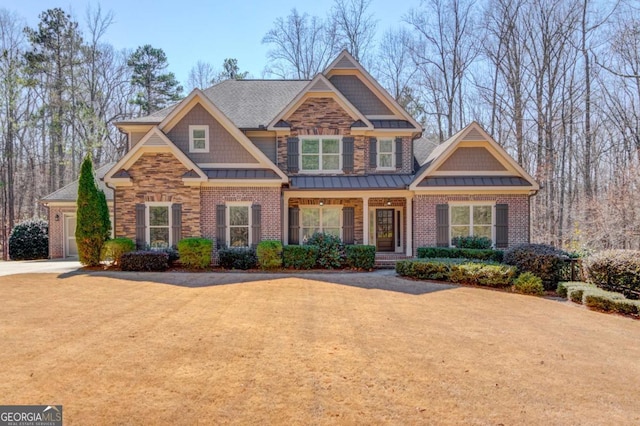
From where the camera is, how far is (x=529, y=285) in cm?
1088

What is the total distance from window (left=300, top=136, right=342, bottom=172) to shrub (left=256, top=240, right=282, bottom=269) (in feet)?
15.5

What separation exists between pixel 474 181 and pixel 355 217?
5.34 meters

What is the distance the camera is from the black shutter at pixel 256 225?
14.6 m

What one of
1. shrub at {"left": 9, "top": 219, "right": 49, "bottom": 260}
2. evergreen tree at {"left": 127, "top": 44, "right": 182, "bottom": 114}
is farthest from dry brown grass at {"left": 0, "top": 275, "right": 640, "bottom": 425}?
evergreen tree at {"left": 127, "top": 44, "right": 182, "bottom": 114}

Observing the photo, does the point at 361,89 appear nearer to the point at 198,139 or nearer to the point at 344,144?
the point at 344,144

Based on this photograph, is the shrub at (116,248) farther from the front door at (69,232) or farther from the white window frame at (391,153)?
the white window frame at (391,153)

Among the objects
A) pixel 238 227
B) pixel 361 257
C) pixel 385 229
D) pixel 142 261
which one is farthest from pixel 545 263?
pixel 142 261

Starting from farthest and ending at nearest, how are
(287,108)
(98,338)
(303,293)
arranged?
(287,108) → (303,293) → (98,338)

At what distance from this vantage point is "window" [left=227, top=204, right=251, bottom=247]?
1473cm

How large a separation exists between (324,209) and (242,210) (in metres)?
4.03

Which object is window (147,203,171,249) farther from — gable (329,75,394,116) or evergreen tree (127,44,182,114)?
evergreen tree (127,44,182,114)

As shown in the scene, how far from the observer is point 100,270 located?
13047 millimetres

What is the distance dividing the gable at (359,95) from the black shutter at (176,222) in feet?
30.2

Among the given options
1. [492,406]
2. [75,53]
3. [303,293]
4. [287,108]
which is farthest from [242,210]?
[75,53]
